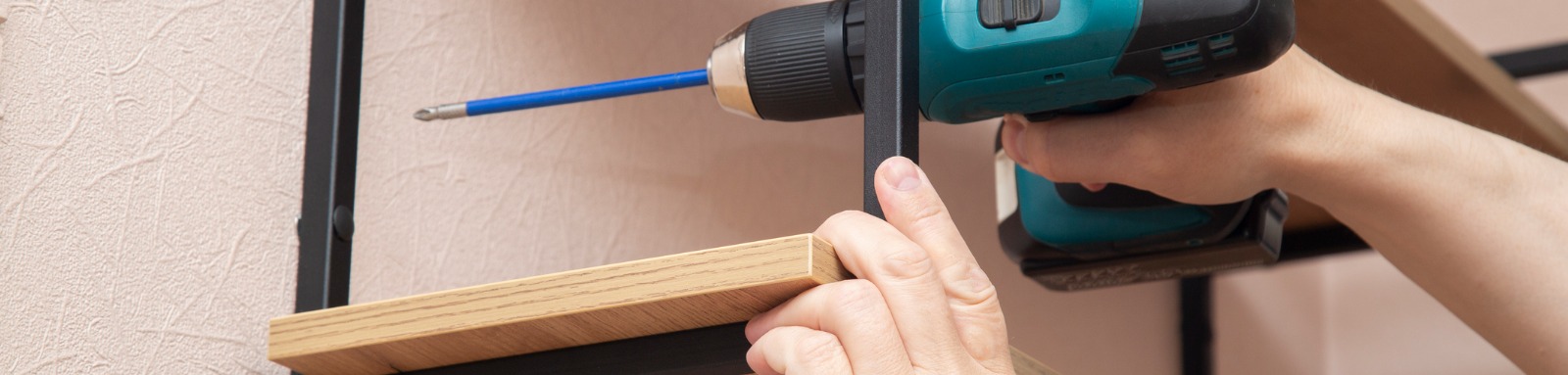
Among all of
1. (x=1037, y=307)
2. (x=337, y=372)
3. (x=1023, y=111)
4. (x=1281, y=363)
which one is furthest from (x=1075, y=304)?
(x=337, y=372)

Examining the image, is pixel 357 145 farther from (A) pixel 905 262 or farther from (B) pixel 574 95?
(A) pixel 905 262

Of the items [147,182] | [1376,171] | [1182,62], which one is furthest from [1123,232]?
[147,182]

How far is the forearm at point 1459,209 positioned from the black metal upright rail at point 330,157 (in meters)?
0.42

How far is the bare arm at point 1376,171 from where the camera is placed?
0.51 metres

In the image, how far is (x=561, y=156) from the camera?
651 mm

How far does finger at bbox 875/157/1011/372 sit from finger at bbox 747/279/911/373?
3 centimetres

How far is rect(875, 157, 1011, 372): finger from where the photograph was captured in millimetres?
363

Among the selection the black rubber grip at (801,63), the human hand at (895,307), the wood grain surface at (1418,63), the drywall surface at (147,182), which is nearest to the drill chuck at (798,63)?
the black rubber grip at (801,63)

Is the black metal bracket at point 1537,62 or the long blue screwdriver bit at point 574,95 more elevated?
the black metal bracket at point 1537,62

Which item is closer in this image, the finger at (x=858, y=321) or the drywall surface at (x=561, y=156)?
the finger at (x=858, y=321)

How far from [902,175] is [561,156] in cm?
32

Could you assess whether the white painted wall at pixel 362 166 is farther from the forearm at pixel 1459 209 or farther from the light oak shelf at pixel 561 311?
the forearm at pixel 1459 209

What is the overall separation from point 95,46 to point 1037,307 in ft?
2.37

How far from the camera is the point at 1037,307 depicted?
98 cm
